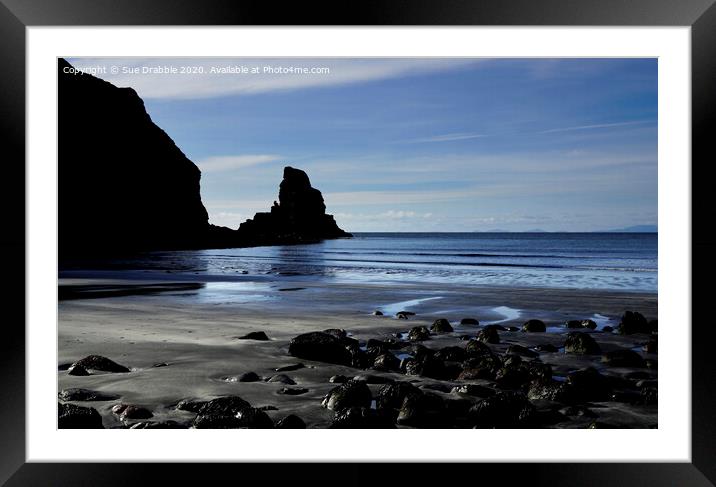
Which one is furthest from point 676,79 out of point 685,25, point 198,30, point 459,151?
point 459,151

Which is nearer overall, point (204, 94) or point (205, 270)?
point (205, 270)

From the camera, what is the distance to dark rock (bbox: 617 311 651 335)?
343 inches

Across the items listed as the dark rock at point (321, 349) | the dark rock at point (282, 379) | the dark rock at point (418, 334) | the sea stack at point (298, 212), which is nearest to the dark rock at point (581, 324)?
the dark rock at point (418, 334)

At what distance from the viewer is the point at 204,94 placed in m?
44.1

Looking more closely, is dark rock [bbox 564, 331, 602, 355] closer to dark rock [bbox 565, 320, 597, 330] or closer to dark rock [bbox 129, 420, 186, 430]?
dark rock [bbox 565, 320, 597, 330]

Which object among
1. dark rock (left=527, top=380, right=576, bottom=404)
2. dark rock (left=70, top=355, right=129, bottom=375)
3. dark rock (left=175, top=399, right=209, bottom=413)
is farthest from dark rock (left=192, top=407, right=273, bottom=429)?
dark rock (left=527, top=380, right=576, bottom=404)

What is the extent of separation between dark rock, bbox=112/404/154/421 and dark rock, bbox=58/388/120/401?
0.38m

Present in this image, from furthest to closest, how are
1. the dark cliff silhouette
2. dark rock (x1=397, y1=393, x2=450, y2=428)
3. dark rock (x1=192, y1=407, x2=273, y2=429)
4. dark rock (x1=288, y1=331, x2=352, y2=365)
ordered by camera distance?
the dark cliff silhouette → dark rock (x1=288, y1=331, x2=352, y2=365) → dark rock (x1=397, y1=393, x2=450, y2=428) → dark rock (x1=192, y1=407, x2=273, y2=429)

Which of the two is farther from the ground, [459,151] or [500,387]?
[459,151]

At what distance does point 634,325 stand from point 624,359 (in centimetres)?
243

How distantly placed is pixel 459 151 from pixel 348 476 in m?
54.0

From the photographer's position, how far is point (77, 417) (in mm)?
4539

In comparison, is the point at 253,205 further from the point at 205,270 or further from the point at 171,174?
the point at 205,270

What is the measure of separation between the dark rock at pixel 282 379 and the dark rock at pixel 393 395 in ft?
3.17
